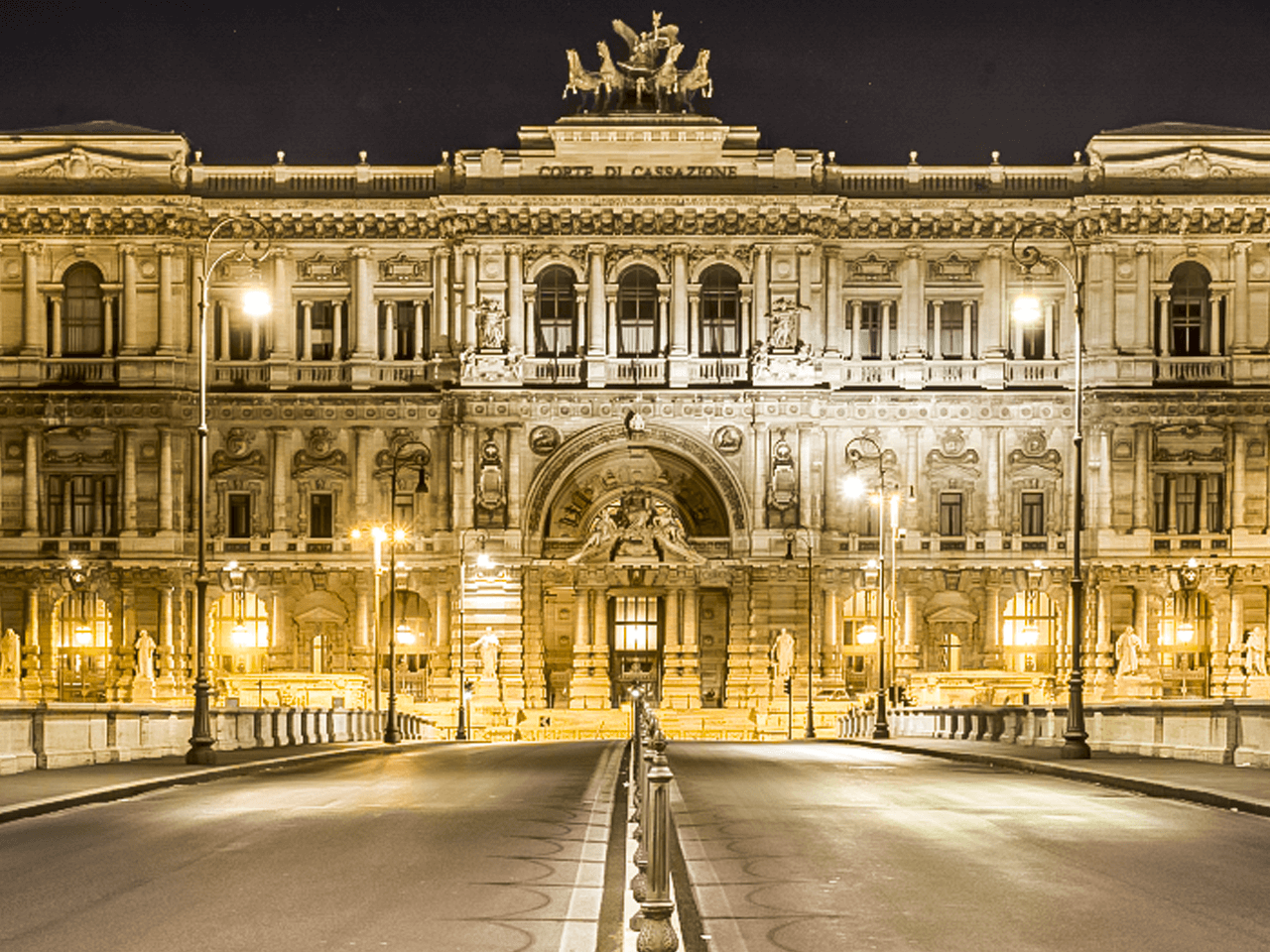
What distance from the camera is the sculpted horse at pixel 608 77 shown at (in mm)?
90562

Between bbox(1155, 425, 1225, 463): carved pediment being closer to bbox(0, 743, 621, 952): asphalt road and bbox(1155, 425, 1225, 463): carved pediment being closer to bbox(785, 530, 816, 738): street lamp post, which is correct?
bbox(785, 530, 816, 738): street lamp post

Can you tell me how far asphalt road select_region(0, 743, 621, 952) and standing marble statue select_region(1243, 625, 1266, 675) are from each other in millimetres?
52031

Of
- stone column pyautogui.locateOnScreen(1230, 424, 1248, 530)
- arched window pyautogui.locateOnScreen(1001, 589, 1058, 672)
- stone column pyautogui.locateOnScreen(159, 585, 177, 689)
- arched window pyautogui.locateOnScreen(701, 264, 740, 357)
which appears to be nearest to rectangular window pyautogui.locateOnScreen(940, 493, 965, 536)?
arched window pyautogui.locateOnScreen(1001, 589, 1058, 672)

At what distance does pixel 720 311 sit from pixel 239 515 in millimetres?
23430

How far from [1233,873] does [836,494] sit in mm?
69056

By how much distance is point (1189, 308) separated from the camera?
89938 millimetres

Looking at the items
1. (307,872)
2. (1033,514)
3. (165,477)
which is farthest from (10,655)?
(307,872)

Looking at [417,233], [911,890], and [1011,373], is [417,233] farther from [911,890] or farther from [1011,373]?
[911,890]

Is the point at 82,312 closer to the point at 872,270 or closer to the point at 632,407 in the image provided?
the point at 632,407

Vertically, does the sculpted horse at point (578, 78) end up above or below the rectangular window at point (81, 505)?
above

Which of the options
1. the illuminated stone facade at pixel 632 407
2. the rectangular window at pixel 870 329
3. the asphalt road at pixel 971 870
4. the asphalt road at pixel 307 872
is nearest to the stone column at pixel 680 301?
the illuminated stone facade at pixel 632 407

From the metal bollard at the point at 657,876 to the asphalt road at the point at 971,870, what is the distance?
2779 mm

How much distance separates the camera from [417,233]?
3561 inches

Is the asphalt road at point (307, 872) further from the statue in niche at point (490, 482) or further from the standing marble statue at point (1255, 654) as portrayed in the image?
the statue in niche at point (490, 482)
